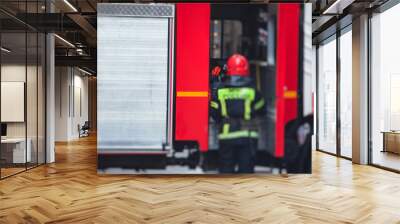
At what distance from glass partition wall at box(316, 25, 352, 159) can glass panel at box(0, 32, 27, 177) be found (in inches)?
276

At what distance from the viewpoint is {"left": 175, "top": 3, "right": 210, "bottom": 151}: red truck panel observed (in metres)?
6.07

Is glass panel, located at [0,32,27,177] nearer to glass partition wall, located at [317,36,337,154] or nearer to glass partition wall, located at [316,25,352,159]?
glass partition wall, located at [316,25,352,159]

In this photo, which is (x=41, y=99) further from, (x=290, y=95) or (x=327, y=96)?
(x=327, y=96)

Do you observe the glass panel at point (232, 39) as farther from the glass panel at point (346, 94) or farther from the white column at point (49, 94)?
the white column at point (49, 94)

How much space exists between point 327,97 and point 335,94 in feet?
2.58

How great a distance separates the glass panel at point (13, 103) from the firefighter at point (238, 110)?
137 inches

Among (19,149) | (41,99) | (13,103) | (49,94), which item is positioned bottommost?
(19,149)

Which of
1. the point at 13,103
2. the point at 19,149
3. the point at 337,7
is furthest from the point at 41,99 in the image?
the point at 337,7

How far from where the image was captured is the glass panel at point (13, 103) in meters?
6.17

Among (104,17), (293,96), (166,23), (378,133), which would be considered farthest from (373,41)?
(104,17)

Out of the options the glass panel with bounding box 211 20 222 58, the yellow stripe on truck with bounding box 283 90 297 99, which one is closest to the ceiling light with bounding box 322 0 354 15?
the yellow stripe on truck with bounding box 283 90 297 99

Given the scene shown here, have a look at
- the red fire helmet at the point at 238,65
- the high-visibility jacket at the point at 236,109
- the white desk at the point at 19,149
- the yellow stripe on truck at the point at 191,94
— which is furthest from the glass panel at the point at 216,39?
the white desk at the point at 19,149

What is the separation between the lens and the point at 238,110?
6.11 metres

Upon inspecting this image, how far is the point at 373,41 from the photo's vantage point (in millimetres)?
7734
